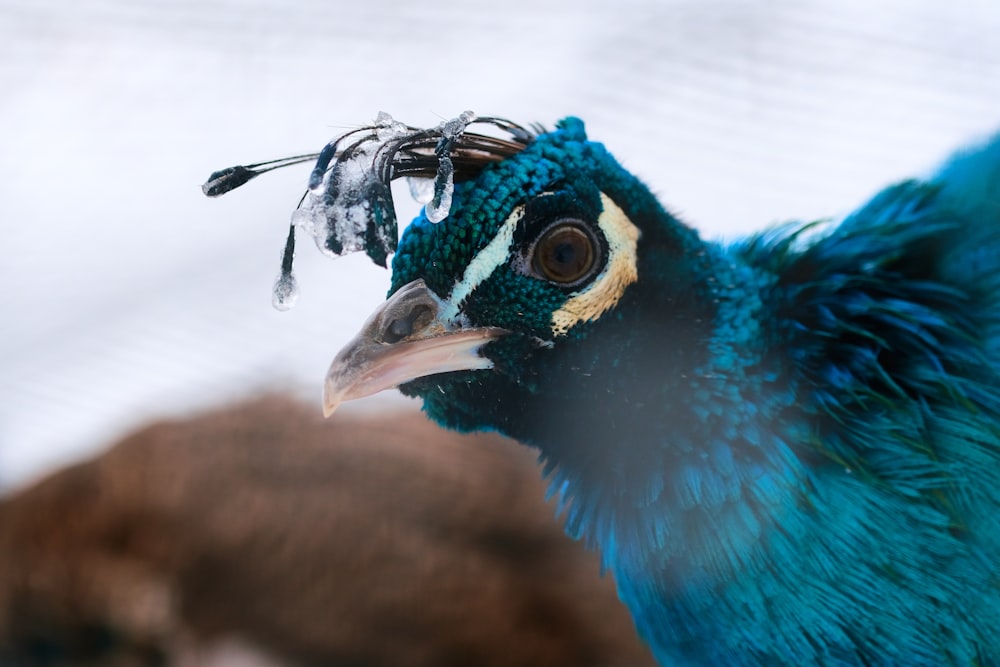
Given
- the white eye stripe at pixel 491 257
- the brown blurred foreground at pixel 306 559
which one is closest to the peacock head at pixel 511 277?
the white eye stripe at pixel 491 257

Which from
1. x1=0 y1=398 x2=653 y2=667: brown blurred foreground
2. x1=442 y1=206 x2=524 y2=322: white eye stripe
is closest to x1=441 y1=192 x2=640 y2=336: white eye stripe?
x1=442 y1=206 x2=524 y2=322: white eye stripe

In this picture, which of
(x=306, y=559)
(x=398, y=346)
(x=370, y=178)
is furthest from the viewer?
(x=306, y=559)

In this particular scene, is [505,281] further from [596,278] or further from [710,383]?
[710,383]

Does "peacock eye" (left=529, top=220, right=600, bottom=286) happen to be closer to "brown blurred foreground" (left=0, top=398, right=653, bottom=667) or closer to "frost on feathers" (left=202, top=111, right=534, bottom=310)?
"frost on feathers" (left=202, top=111, right=534, bottom=310)

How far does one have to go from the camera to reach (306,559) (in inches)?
122

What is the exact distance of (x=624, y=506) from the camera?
1.33 metres

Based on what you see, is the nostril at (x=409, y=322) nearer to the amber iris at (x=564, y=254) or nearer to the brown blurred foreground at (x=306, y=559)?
the amber iris at (x=564, y=254)

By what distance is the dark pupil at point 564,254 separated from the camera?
1.21 m

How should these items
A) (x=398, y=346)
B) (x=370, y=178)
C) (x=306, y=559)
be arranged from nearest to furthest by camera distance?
1. (x=370, y=178)
2. (x=398, y=346)
3. (x=306, y=559)

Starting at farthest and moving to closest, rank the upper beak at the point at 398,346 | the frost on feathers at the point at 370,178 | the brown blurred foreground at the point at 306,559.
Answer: the brown blurred foreground at the point at 306,559 → the upper beak at the point at 398,346 → the frost on feathers at the point at 370,178

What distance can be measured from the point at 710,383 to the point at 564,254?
25 cm

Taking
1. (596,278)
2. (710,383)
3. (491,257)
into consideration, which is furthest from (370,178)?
(710,383)

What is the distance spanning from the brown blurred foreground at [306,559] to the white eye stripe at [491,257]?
199cm

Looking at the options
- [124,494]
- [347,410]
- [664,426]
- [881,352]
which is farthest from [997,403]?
[124,494]
